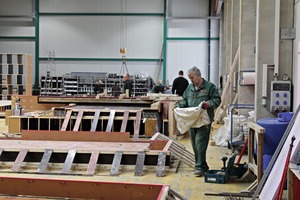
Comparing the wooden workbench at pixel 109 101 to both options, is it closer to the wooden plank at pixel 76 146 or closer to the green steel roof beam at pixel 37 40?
the wooden plank at pixel 76 146

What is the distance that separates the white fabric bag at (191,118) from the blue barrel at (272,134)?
0.95 metres

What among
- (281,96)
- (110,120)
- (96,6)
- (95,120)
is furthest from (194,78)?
(96,6)

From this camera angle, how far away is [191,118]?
5609mm

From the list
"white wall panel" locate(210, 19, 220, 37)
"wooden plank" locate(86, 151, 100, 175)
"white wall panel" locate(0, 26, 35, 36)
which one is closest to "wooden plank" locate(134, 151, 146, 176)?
"wooden plank" locate(86, 151, 100, 175)

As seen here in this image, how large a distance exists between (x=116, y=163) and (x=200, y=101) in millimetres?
1438

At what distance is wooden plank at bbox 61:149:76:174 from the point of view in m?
5.79

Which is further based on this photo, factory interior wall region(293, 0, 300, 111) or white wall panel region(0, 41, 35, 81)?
white wall panel region(0, 41, 35, 81)

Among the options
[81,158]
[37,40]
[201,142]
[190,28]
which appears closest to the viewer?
[201,142]

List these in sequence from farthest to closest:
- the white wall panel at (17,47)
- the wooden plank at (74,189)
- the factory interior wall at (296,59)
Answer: the white wall panel at (17,47), the factory interior wall at (296,59), the wooden plank at (74,189)

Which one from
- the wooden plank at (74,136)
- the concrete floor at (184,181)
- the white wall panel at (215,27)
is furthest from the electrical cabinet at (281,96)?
the white wall panel at (215,27)

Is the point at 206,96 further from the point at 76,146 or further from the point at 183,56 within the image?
the point at 183,56

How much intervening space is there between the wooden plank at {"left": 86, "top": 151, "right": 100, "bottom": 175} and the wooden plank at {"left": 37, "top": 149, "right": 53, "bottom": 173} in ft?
2.03

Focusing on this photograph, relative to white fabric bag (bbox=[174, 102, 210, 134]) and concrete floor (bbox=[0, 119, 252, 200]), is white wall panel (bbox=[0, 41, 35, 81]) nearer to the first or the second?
concrete floor (bbox=[0, 119, 252, 200])

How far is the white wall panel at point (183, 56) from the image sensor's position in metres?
18.5
